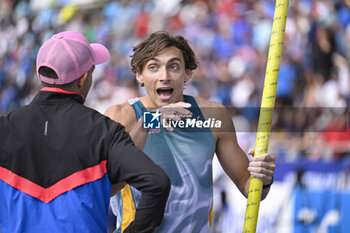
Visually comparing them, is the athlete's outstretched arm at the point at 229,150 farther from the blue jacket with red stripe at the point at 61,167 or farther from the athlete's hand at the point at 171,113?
the blue jacket with red stripe at the point at 61,167

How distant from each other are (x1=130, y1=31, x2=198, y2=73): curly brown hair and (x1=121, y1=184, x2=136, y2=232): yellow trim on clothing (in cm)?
69

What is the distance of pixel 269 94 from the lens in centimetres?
246

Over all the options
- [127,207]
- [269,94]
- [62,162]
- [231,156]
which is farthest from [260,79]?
[62,162]

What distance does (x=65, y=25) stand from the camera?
12641mm

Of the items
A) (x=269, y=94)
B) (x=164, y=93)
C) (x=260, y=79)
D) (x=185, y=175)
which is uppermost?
(x=260, y=79)

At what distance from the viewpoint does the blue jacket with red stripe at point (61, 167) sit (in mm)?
2092

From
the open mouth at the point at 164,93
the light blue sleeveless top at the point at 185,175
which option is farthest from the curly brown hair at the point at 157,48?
the light blue sleeveless top at the point at 185,175

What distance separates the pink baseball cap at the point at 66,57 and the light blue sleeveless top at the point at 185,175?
2.15 ft

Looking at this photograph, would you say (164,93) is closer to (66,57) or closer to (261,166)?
(261,166)

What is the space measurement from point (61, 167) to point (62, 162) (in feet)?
0.07

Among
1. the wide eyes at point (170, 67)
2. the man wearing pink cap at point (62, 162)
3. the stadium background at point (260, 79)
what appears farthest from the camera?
the stadium background at point (260, 79)

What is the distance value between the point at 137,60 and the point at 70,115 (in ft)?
3.13

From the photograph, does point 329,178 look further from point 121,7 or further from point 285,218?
point 121,7

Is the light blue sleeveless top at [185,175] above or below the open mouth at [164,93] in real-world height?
below
